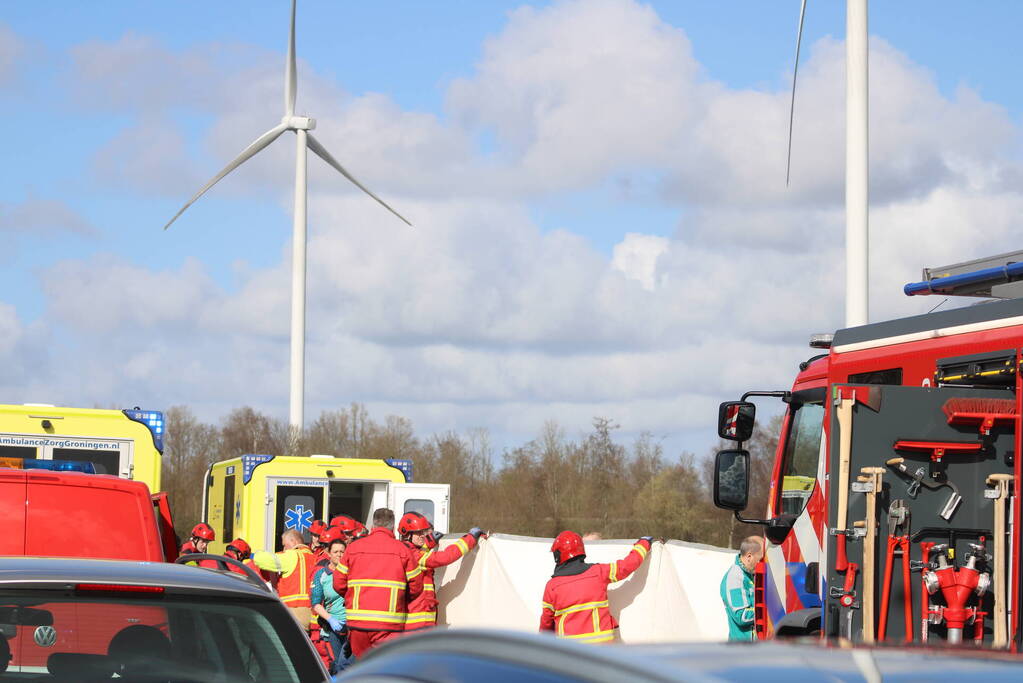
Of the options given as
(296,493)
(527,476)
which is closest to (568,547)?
(296,493)

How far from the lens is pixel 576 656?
2197 millimetres

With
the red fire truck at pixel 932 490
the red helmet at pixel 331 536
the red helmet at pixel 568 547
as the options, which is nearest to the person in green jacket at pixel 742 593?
the red helmet at pixel 568 547

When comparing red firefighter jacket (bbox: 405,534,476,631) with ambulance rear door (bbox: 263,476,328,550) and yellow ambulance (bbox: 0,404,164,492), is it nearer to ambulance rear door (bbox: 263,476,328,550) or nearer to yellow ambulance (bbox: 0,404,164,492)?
yellow ambulance (bbox: 0,404,164,492)

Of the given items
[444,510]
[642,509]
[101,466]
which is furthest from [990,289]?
[642,509]

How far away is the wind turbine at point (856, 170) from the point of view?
13.5m

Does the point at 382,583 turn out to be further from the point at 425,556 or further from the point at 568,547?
the point at 568,547

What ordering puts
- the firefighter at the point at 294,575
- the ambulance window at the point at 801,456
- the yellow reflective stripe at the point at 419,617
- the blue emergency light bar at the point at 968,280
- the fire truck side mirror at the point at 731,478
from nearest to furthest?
1. the blue emergency light bar at the point at 968,280
2. the ambulance window at the point at 801,456
3. the fire truck side mirror at the point at 731,478
4. the yellow reflective stripe at the point at 419,617
5. the firefighter at the point at 294,575

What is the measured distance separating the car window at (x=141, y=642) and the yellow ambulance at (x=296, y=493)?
14033 millimetres

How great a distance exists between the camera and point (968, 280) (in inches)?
330

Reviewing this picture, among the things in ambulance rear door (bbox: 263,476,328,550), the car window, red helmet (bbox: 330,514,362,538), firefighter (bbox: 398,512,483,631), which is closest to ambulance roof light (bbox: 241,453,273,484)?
ambulance rear door (bbox: 263,476,328,550)

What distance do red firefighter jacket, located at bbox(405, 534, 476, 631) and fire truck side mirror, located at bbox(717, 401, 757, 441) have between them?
3.24 m

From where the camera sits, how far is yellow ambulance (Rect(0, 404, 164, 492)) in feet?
46.3

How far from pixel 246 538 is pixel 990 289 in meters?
13.2

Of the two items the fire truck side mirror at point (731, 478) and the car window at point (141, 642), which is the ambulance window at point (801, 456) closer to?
the fire truck side mirror at point (731, 478)
